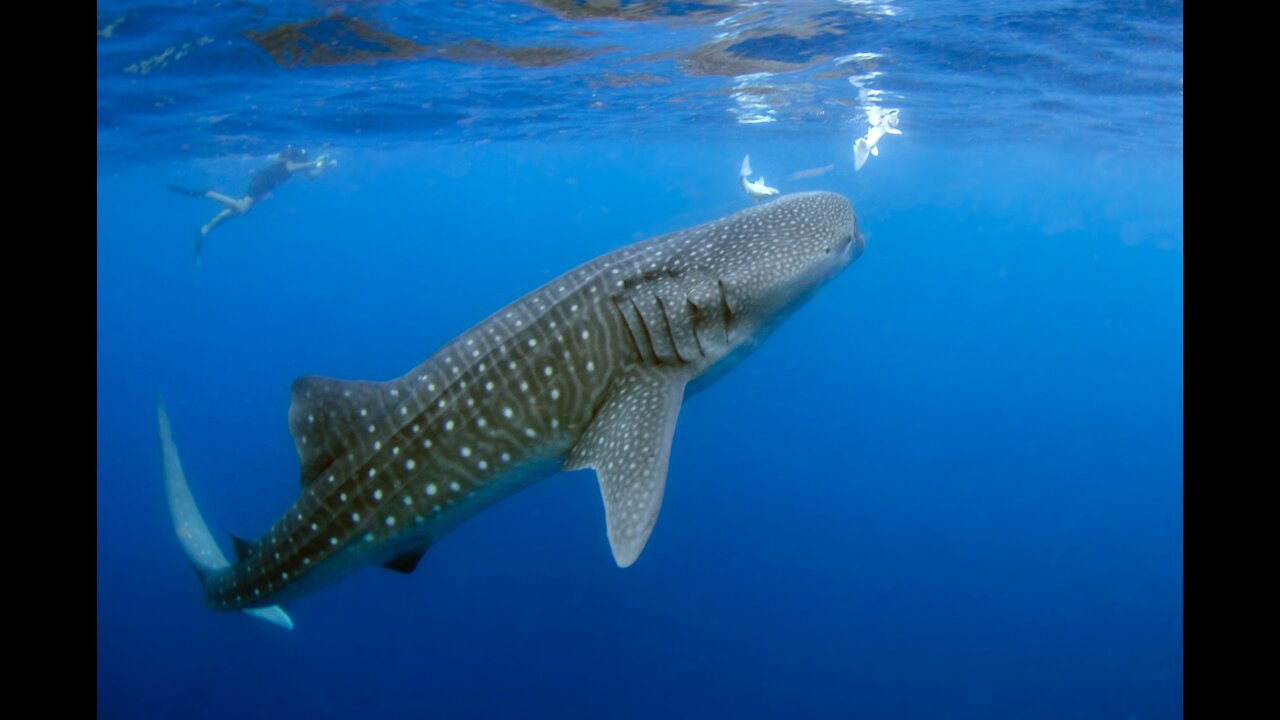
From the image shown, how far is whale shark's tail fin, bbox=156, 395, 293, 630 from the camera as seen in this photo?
5.05m

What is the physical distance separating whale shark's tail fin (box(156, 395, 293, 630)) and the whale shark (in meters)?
0.53

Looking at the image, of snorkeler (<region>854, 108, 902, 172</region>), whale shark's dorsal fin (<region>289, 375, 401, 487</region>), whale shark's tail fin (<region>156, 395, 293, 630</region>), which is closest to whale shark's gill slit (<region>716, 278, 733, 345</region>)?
whale shark's dorsal fin (<region>289, 375, 401, 487</region>)

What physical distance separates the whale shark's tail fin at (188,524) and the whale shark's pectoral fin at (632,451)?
2.82m

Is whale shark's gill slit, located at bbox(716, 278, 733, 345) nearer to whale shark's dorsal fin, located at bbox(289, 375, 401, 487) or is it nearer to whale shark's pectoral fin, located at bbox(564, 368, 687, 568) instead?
whale shark's pectoral fin, located at bbox(564, 368, 687, 568)

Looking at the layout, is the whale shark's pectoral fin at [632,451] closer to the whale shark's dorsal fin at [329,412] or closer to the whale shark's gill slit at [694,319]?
the whale shark's gill slit at [694,319]

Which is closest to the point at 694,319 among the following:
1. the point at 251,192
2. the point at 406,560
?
the point at 406,560

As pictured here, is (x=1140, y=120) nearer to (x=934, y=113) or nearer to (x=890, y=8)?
(x=934, y=113)

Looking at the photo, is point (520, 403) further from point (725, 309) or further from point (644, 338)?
point (725, 309)

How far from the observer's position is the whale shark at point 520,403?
4160 mm

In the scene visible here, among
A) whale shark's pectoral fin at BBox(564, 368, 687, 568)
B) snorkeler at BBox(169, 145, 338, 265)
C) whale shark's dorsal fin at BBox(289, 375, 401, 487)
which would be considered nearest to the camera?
whale shark's pectoral fin at BBox(564, 368, 687, 568)

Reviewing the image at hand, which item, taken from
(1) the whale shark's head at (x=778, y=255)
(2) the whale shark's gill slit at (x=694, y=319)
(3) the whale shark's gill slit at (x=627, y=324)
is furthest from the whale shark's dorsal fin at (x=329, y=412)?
(1) the whale shark's head at (x=778, y=255)

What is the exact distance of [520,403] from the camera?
13.6 ft

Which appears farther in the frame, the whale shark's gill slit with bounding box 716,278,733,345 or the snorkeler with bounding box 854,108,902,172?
the snorkeler with bounding box 854,108,902,172

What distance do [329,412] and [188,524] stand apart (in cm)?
212
